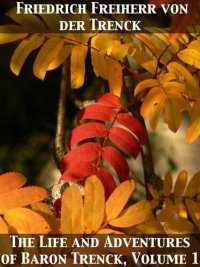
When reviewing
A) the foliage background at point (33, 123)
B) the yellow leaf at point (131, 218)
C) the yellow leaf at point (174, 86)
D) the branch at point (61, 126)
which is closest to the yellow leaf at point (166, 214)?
the yellow leaf at point (131, 218)

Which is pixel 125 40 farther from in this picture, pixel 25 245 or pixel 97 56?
pixel 25 245

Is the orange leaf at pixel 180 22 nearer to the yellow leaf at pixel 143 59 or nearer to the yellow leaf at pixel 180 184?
the yellow leaf at pixel 143 59

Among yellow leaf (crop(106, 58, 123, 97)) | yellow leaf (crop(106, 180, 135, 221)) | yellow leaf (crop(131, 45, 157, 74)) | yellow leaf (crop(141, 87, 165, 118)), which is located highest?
yellow leaf (crop(131, 45, 157, 74))

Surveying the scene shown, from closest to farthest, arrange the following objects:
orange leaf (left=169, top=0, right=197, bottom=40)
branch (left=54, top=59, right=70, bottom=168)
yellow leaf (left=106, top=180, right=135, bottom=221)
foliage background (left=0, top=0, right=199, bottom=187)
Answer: orange leaf (left=169, top=0, right=197, bottom=40)
yellow leaf (left=106, top=180, right=135, bottom=221)
branch (left=54, top=59, right=70, bottom=168)
foliage background (left=0, top=0, right=199, bottom=187)

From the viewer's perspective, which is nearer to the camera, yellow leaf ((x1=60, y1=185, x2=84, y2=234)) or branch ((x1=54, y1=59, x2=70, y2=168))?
yellow leaf ((x1=60, y1=185, x2=84, y2=234))

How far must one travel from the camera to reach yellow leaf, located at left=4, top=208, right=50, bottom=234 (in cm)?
74

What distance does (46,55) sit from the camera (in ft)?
2.95

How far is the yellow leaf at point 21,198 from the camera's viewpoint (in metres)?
0.76

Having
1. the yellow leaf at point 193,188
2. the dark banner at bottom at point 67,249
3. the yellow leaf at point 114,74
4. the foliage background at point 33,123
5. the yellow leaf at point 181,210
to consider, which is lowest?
the dark banner at bottom at point 67,249

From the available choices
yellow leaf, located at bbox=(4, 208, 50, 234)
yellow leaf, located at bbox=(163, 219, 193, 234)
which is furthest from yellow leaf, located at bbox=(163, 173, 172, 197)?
yellow leaf, located at bbox=(4, 208, 50, 234)

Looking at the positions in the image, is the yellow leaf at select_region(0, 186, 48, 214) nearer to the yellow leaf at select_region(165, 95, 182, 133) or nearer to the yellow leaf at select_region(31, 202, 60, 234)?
the yellow leaf at select_region(31, 202, 60, 234)

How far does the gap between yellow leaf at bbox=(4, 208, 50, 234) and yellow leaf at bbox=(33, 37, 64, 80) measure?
28 cm

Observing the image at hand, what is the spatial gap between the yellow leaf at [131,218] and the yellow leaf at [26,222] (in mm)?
117

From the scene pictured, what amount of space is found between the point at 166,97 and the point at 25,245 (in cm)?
38
